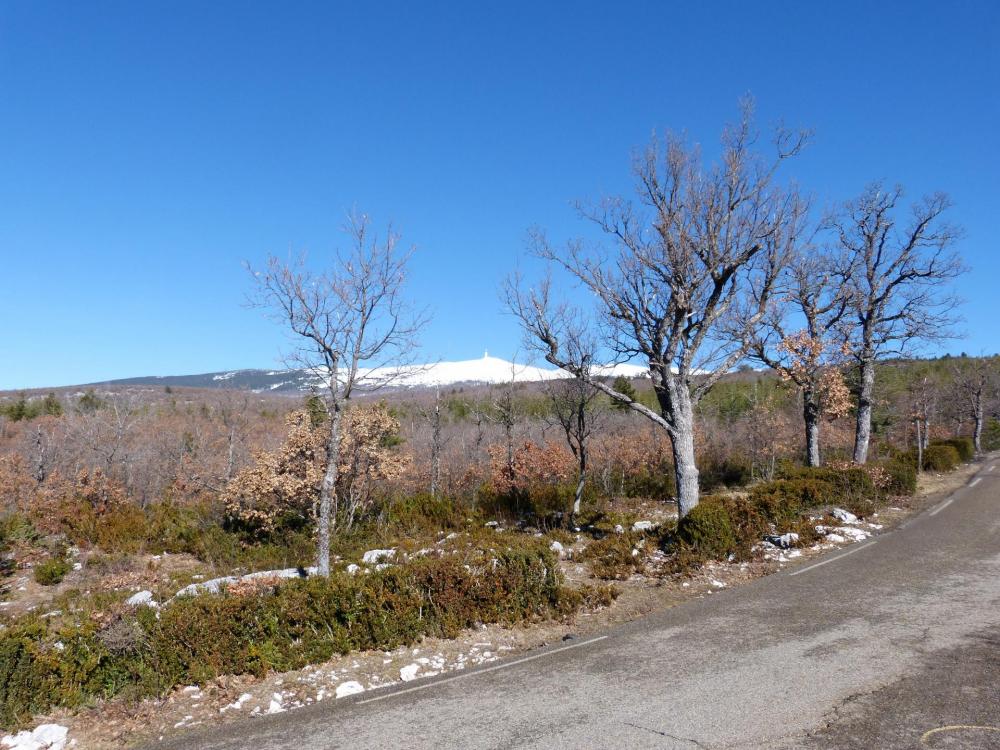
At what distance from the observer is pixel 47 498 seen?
19.3 metres

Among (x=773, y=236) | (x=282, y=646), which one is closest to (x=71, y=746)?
(x=282, y=646)

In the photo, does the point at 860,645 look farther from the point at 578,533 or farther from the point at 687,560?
the point at 578,533

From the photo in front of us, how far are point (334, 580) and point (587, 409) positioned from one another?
44.1ft

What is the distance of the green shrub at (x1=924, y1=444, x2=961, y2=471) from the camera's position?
2642cm

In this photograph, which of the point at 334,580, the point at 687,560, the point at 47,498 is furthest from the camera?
the point at 47,498

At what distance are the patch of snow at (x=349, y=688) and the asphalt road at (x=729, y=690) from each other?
0.86ft

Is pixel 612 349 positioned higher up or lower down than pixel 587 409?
higher up

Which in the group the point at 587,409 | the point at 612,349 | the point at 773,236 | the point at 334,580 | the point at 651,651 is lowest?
the point at 651,651

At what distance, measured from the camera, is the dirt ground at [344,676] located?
19.0 feet

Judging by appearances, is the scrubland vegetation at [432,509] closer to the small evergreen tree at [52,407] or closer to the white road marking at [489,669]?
the white road marking at [489,669]

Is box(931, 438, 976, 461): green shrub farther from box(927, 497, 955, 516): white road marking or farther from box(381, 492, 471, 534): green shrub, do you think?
box(381, 492, 471, 534): green shrub

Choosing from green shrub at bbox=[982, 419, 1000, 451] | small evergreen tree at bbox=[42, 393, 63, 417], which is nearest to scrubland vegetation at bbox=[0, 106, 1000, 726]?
green shrub at bbox=[982, 419, 1000, 451]

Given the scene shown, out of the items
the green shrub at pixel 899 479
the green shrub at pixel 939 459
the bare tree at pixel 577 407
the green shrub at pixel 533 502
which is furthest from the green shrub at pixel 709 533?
the green shrub at pixel 939 459

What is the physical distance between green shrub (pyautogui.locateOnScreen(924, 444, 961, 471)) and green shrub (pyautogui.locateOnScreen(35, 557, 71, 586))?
3129cm
